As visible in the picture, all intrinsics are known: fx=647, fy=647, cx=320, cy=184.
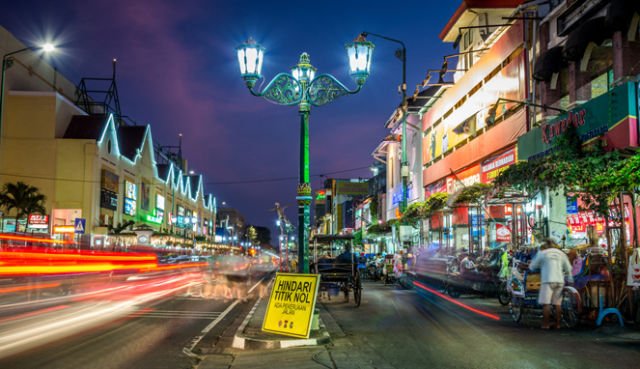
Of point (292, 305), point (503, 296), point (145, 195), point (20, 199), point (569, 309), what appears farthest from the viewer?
point (145, 195)

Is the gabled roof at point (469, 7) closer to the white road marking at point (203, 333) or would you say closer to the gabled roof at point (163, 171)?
the white road marking at point (203, 333)

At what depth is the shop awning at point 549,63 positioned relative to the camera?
22000mm

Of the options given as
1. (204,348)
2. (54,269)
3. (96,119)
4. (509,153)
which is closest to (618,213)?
(204,348)

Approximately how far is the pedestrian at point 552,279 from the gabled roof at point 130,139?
6471 cm

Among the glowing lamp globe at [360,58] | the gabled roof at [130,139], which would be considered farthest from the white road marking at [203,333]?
the gabled roof at [130,139]

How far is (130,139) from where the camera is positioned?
77.1 m

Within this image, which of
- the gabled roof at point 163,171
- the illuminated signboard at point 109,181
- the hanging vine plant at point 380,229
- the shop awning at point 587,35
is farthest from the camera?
the gabled roof at point 163,171

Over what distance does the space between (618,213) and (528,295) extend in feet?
9.05

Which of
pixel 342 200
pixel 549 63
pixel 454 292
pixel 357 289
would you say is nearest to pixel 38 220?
pixel 357 289

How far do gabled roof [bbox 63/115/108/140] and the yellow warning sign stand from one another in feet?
167

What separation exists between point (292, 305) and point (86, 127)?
52.7 metres

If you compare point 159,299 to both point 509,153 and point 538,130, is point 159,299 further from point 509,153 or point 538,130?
point 509,153

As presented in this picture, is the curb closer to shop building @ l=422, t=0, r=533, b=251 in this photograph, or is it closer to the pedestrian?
the pedestrian

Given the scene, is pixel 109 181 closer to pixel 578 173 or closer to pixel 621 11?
pixel 621 11
